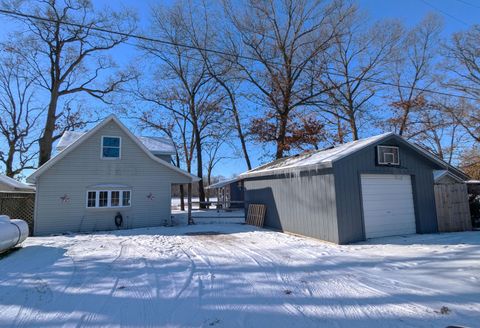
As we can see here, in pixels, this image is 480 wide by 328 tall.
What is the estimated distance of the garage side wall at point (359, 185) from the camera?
8.75 m

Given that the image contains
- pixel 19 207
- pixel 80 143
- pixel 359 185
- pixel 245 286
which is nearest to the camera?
pixel 245 286

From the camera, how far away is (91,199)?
1288cm

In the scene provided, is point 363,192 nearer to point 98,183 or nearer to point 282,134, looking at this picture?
point 98,183

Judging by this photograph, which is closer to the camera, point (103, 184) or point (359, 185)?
point (359, 185)

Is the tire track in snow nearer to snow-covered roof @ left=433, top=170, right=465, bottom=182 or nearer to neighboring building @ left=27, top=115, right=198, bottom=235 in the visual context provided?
snow-covered roof @ left=433, top=170, right=465, bottom=182

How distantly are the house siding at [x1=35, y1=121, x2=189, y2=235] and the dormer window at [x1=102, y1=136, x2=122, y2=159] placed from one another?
0.62ft

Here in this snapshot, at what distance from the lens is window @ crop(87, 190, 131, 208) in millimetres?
12883

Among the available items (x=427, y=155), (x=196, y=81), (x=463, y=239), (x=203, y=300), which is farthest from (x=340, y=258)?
(x=196, y=81)

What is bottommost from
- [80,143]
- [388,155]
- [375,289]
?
[375,289]

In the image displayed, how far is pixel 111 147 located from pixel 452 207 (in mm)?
15040

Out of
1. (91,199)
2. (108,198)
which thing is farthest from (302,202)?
(91,199)

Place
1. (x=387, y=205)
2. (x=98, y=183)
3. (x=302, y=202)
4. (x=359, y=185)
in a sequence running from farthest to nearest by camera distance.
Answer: (x=98, y=183) < (x=302, y=202) < (x=387, y=205) < (x=359, y=185)

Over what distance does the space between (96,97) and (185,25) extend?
9.68 m

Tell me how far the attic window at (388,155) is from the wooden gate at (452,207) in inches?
92.5
